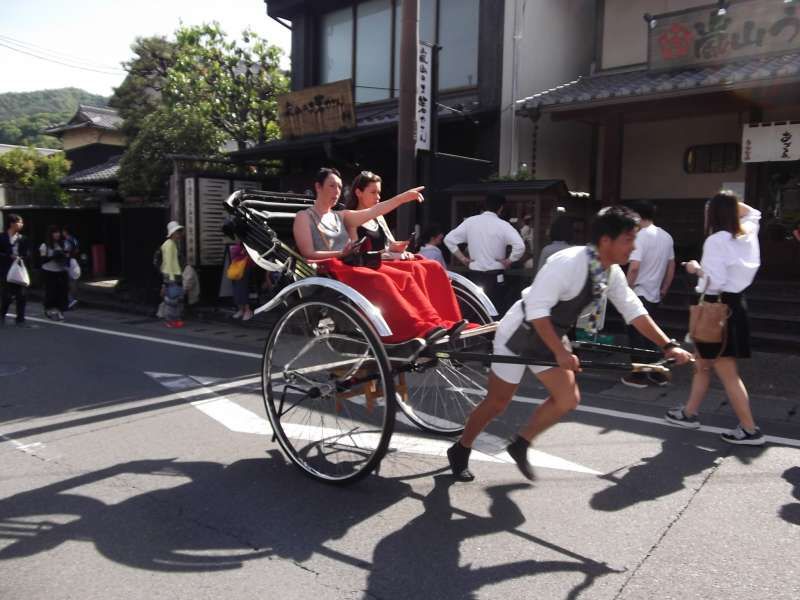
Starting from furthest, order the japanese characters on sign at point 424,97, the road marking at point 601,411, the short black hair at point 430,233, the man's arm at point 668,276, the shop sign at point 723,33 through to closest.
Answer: the japanese characters on sign at point 424,97, the shop sign at point 723,33, the short black hair at point 430,233, the man's arm at point 668,276, the road marking at point 601,411

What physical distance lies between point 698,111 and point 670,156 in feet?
5.35

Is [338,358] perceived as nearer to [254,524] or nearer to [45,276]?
[254,524]

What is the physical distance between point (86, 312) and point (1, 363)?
5.39 m

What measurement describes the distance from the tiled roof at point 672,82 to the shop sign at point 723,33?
138mm

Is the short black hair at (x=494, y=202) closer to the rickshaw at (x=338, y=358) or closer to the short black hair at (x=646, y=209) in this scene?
the short black hair at (x=646, y=209)

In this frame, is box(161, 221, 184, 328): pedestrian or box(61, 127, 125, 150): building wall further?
box(61, 127, 125, 150): building wall

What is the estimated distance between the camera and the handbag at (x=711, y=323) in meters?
4.36

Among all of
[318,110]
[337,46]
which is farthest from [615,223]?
[337,46]

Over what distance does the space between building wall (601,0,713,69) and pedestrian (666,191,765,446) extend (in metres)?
7.55

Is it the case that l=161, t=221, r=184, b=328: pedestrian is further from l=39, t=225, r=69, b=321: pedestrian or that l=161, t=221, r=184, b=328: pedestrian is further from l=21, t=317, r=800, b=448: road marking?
l=39, t=225, r=69, b=321: pedestrian

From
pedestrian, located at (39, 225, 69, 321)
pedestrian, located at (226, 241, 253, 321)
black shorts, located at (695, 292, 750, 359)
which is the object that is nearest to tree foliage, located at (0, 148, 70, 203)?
pedestrian, located at (39, 225, 69, 321)

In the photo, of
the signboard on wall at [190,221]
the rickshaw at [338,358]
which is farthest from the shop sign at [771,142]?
the signboard on wall at [190,221]

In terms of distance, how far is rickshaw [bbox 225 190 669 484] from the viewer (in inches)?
138

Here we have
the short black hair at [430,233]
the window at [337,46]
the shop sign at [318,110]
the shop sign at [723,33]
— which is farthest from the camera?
the window at [337,46]
